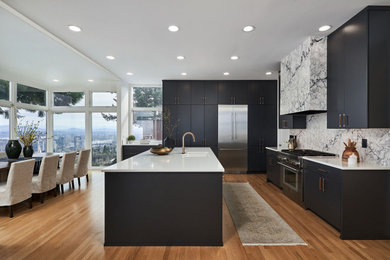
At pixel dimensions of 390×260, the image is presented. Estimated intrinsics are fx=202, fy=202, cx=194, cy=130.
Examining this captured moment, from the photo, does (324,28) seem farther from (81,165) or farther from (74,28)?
(81,165)

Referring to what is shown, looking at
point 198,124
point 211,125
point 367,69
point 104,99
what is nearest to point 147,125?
point 104,99

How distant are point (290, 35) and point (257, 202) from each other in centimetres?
284

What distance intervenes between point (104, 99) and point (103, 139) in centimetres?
129

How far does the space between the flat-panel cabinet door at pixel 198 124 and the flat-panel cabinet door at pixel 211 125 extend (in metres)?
0.09

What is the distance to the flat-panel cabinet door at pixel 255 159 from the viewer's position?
5.95 metres

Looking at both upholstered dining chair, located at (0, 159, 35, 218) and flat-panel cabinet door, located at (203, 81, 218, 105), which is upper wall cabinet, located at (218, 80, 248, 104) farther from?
upholstered dining chair, located at (0, 159, 35, 218)

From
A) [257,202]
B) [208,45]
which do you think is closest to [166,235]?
[257,202]

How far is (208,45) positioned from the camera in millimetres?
3555

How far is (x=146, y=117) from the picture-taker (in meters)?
6.59

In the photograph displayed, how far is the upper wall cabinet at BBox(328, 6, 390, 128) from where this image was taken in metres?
2.44

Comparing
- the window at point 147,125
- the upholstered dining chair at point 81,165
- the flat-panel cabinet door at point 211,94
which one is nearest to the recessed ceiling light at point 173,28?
the flat-panel cabinet door at point 211,94

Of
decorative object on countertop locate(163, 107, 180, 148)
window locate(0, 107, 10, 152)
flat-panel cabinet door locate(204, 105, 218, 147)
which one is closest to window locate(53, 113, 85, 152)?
window locate(0, 107, 10, 152)

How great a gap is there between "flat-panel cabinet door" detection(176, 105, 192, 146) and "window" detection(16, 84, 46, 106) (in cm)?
428

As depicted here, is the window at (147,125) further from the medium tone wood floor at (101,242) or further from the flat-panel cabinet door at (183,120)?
the medium tone wood floor at (101,242)
